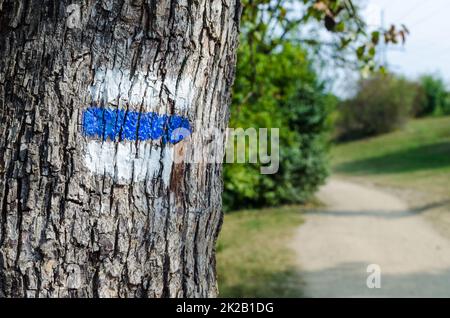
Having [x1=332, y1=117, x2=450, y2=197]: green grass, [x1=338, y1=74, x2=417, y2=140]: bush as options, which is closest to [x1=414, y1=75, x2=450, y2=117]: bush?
[x1=332, y1=117, x2=450, y2=197]: green grass

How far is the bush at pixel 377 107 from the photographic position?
34594 millimetres

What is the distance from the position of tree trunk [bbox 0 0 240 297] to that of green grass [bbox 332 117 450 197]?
1457cm

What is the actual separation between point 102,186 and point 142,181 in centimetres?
13

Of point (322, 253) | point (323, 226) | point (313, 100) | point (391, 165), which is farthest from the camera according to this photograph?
point (391, 165)

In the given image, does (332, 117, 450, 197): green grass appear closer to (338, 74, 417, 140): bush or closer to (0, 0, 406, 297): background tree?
(338, 74, 417, 140): bush

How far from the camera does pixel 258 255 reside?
973 cm

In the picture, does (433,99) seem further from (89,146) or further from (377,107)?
(89,146)

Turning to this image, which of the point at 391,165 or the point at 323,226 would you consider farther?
the point at 391,165

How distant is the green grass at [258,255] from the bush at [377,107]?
22427 mm

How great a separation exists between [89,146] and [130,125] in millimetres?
148

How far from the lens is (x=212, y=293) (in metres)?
2.11

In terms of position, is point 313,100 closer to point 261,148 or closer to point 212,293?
point 261,148

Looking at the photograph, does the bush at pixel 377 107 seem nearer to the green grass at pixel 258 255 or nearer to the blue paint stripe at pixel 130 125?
the green grass at pixel 258 255


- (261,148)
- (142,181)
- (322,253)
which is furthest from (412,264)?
(142,181)
